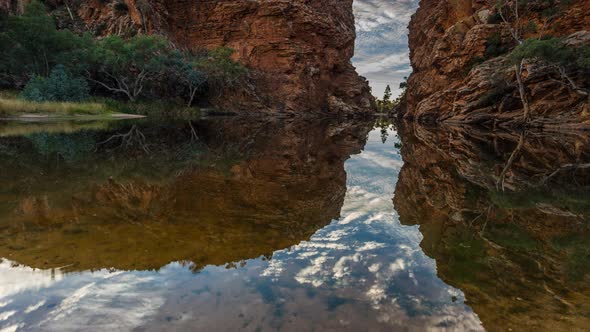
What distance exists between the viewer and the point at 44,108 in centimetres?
2348

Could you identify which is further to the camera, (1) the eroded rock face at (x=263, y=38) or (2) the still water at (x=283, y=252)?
(1) the eroded rock face at (x=263, y=38)

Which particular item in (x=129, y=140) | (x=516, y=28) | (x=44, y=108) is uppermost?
(x=516, y=28)

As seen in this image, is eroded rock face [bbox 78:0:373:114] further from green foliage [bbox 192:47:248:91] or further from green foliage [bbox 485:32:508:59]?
green foliage [bbox 485:32:508:59]

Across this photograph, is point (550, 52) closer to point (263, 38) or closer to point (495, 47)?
point (495, 47)

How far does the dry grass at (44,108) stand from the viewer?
69.4 ft

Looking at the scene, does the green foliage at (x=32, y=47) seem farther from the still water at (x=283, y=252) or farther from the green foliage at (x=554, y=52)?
the green foliage at (x=554, y=52)

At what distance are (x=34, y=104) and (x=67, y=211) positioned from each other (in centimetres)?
2366

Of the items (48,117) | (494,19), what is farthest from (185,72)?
(494,19)

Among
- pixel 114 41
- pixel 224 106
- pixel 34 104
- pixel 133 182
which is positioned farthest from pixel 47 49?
pixel 133 182

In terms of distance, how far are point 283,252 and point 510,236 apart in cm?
305

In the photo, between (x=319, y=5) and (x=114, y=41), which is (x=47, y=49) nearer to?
(x=114, y=41)

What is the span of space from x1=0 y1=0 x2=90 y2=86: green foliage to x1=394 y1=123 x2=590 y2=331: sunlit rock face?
37480 millimetres

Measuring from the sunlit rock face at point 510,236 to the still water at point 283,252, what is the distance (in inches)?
0.9

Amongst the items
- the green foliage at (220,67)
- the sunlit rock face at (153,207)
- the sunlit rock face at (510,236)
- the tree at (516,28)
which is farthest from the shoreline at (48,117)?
the tree at (516,28)
